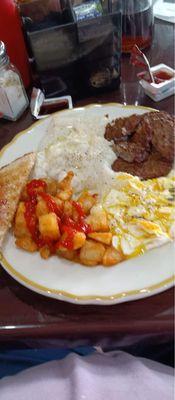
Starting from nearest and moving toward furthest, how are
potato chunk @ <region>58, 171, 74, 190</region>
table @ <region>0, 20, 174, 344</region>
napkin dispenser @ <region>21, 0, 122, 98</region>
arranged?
table @ <region>0, 20, 174, 344</region> → potato chunk @ <region>58, 171, 74, 190</region> → napkin dispenser @ <region>21, 0, 122, 98</region>

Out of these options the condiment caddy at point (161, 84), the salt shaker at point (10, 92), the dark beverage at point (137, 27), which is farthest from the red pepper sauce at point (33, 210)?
the dark beverage at point (137, 27)

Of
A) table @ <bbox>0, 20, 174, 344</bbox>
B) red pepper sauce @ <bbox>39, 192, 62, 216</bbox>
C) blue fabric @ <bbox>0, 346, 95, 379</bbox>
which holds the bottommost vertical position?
blue fabric @ <bbox>0, 346, 95, 379</bbox>

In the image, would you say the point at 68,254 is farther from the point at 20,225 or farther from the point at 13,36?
the point at 13,36

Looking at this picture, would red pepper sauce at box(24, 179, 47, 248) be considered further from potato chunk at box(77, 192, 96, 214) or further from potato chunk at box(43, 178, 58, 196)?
potato chunk at box(77, 192, 96, 214)

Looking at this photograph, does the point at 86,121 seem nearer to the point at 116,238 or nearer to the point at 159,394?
the point at 116,238

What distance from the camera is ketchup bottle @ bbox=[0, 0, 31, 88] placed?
131cm

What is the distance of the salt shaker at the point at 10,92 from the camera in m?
1.28

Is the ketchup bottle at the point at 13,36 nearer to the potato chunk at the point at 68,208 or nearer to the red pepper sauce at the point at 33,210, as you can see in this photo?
the red pepper sauce at the point at 33,210

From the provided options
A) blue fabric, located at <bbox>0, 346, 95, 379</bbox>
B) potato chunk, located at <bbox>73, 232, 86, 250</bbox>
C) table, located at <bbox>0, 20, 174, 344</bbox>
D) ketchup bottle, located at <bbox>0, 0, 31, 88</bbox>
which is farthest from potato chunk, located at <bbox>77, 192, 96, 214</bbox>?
ketchup bottle, located at <bbox>0, 0, 31, 88</bbox>

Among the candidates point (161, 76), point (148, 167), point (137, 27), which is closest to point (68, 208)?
point (148, 167)

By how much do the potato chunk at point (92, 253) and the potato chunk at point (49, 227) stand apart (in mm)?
78

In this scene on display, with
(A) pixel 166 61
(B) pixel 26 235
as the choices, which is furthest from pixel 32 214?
(A) pixel 166 61

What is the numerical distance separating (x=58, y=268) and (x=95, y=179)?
0.30 metres

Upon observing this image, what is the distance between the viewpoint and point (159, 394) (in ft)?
2.86
